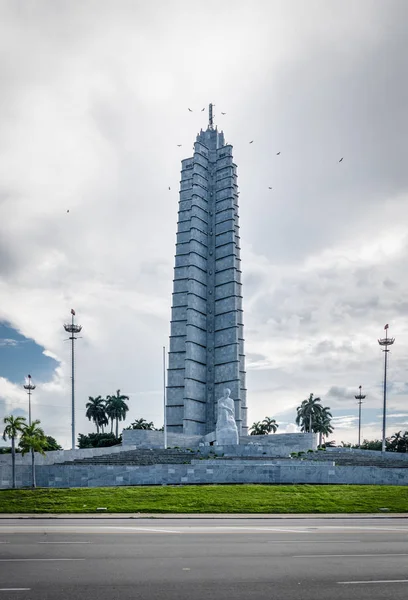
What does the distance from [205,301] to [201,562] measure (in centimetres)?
6323

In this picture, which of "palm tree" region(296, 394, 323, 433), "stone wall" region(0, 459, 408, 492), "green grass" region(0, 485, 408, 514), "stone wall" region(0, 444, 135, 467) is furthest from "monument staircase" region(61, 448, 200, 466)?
"palm tree" region(296, 394, 323, 433)

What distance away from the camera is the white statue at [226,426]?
52969mm

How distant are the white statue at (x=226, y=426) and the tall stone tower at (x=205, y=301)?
12943mm

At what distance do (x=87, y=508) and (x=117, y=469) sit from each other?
1173 centimetres

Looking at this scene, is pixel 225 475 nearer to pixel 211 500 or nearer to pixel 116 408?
pixel 211 500

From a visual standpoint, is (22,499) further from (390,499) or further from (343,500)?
(390,499)

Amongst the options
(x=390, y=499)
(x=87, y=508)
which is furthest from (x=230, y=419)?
(x=87, y=508)

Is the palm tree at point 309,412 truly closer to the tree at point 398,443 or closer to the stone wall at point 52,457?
the tree at point 398,443

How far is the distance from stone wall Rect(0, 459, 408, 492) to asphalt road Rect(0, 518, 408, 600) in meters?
15.6

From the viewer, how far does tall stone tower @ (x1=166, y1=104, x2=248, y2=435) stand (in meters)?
69.6

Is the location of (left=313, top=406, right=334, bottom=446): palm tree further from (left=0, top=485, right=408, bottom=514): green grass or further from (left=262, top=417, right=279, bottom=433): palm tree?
(left=0, top=485, right=408, bottom=514): green grass

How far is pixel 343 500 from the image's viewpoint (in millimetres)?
26656

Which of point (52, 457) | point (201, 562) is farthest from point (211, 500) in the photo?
point (52, 457)

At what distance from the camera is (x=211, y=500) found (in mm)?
25859
